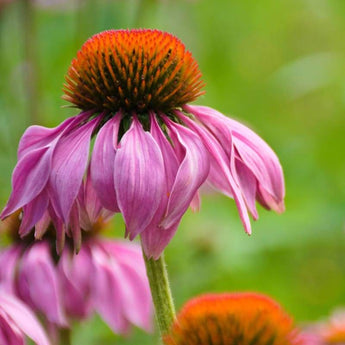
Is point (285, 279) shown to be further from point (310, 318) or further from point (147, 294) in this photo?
point (147, 294)

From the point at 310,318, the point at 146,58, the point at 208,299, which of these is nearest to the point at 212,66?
the point at 310,318

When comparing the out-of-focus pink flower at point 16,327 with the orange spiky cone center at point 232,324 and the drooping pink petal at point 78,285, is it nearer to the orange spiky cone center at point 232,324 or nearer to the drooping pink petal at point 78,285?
the orange spiky cone center at point 232,324

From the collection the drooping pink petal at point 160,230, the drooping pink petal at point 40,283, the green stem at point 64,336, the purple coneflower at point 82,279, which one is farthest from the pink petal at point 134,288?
the drooping pink petal at point 160,230

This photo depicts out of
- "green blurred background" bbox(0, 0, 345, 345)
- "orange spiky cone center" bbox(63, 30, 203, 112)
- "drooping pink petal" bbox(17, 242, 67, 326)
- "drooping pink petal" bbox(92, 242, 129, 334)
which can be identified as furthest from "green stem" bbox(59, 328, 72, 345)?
"green blurred background" bbox(0, 0, 345, 345)

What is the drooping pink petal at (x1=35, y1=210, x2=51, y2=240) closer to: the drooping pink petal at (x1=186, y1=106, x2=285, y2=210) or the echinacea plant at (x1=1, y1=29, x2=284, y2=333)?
the echinacea plant at (x1=1, y1=29, x2=284, y2=333)

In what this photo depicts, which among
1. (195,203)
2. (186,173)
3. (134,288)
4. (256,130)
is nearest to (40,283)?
(134,288)

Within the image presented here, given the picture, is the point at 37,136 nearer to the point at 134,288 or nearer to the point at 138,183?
the point at 138,183
